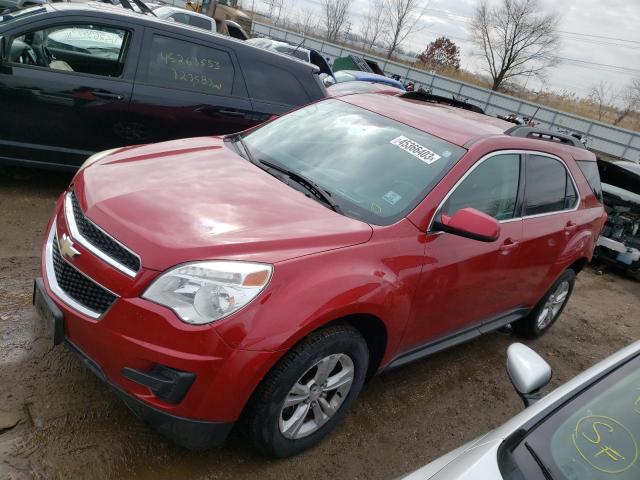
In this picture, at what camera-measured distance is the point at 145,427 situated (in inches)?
103

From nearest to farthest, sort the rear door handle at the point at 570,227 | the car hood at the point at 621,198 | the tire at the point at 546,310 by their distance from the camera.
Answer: the rear door handle at the point at 570,227, the tire at the point at 546,310, the car hood at the point at 621,198

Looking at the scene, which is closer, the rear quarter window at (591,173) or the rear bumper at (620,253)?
the rear quarter window at (591,173)

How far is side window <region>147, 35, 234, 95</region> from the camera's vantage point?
5105mm

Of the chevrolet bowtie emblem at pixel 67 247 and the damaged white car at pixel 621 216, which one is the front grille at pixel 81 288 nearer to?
the chevrolet bowtie emblem at pixel 67 247

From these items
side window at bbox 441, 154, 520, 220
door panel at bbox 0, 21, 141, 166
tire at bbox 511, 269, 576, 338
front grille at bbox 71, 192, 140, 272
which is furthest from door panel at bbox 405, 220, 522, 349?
door panel at bbox 0, 21, 141, 166

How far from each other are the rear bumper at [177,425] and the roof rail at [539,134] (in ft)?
8.60

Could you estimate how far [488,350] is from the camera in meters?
4.46

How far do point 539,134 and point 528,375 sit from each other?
2.51 m

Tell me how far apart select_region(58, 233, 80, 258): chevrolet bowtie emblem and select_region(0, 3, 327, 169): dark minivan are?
272 centimetres

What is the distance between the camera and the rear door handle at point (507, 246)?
3.33 metres

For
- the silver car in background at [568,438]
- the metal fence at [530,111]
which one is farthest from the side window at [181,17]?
the metal fence at [530,111]

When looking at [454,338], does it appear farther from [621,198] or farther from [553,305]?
[621,198]

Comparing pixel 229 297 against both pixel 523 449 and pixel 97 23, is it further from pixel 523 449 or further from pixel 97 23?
pixel 97 23

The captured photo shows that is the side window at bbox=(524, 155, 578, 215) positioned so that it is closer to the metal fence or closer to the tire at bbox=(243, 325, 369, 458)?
the tire at bbox=(243, 325, 369, 458)
